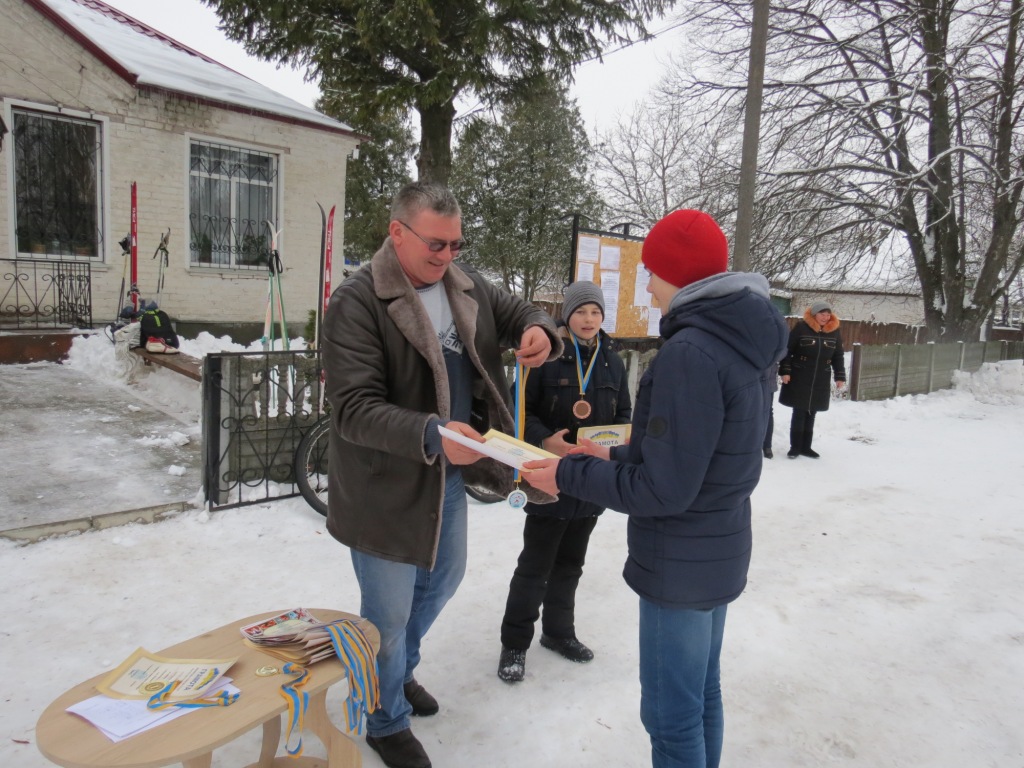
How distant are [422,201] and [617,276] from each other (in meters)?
5.60

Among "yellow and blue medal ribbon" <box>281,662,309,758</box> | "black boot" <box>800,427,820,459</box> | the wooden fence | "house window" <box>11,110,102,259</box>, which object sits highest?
"house window" <box>11,110,102,259</box>

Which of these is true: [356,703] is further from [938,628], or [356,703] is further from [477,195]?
[477,195]

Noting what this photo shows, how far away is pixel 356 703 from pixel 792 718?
193 centimetres

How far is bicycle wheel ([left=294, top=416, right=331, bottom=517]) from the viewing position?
4879mm

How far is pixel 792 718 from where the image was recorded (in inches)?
116

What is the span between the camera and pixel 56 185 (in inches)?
394

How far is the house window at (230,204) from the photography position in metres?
11.1

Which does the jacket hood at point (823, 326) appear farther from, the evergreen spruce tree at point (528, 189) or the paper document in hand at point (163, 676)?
the evergreen spruce tree at point (528, 189)

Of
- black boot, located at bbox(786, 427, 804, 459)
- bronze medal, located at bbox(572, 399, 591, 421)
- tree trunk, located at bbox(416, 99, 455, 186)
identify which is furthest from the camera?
tree trunk, located at bbox(416, 99, 455, 186)

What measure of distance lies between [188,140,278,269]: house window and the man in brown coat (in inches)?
397

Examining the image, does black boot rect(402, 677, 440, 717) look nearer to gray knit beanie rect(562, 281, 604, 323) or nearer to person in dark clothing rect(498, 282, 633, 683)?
person in dark clothing rect(498, 282, 633, 683)

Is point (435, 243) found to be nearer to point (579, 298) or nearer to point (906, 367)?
point (579, 298)

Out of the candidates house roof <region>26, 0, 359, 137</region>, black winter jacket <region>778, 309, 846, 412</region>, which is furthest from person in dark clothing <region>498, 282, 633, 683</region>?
house roof <region>26, 0, 359, 137</region>

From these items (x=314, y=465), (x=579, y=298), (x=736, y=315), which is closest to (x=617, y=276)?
(x=314, y=465)
